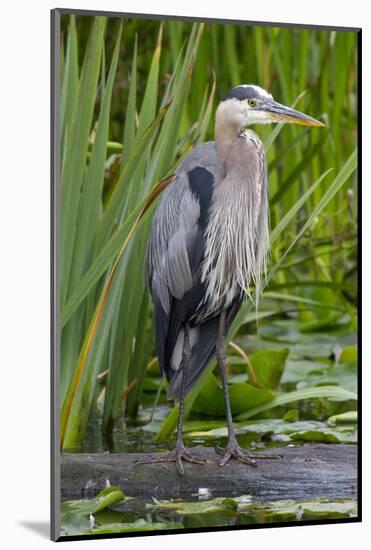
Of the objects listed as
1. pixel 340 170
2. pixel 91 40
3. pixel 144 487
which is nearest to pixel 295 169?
pixel 340 170

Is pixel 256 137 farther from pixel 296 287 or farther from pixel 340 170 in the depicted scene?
pixel 296 287

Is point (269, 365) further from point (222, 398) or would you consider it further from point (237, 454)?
point (237, 454)

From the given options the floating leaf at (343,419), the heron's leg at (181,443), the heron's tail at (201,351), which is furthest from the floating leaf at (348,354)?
the heron's leg at (181,443)

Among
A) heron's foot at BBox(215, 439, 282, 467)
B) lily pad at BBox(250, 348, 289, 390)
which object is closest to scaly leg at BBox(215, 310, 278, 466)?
heron's foot at BBox(215, 439, 282, 467)

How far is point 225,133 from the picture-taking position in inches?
160

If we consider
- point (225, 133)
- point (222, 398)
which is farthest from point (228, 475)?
→ point (225, 133)

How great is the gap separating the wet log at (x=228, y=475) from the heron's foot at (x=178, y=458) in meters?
0.01

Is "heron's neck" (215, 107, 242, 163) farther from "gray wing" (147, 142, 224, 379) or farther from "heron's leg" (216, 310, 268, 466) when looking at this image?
"heron's leg" (216, 310, 268, 466)

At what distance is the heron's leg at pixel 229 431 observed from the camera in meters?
4.09

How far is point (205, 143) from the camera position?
408cm

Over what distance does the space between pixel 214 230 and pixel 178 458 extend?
0.69m

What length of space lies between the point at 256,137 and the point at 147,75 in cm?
41

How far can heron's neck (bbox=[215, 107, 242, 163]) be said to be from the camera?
406 cm

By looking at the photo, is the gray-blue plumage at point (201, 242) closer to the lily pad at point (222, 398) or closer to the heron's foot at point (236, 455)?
the lily pad at point (222, 398)
